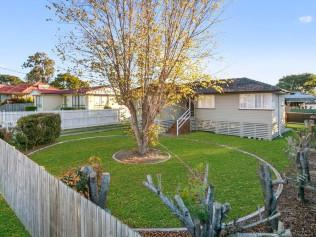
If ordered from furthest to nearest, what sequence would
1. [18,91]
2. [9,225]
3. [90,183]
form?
[18,91] < [9,225] < [90,183]

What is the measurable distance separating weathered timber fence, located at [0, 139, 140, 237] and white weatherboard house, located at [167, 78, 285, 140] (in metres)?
15.8

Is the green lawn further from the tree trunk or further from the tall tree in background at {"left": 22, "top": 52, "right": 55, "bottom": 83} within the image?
the tall tree in background at {"left": 22, "top": 52, "right": 55, "bottom": 83}

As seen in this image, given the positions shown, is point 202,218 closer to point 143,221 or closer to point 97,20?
point 143,221

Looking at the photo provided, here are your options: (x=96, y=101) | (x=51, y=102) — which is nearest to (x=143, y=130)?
(x=96, y=101)

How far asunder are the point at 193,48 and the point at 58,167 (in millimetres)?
8111

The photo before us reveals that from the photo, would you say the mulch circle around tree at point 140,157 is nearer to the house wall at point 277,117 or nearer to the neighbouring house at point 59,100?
the house wall at point 277,117

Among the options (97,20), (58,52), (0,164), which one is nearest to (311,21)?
(97,20)

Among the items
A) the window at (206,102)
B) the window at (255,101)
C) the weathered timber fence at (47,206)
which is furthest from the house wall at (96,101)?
the weathered timber fence at (47,206)

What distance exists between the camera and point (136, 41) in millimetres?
12719

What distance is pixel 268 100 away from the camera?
783 inches

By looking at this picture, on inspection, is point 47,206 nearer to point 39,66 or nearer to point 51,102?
point 51,102

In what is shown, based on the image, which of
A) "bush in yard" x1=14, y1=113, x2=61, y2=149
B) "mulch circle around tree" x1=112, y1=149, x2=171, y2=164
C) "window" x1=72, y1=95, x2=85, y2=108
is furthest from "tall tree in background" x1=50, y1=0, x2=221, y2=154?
"window" x1=72, y1=95, x2=85, y2=108

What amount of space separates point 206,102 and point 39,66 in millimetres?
57107

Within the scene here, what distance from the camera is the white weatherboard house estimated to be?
19969 millimetres
